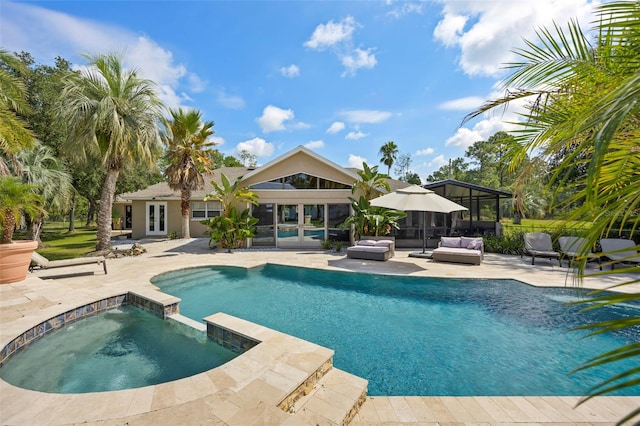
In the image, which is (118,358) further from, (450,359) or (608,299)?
(608,299)

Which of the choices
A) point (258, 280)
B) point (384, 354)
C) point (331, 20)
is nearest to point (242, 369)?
point (384, 354)

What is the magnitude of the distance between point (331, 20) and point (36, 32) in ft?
35.6

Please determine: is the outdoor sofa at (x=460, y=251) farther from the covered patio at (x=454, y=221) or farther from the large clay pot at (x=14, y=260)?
the large clay pot at (x=14, y=260)

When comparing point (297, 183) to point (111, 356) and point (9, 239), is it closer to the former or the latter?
point (9, 239)

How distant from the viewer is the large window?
18.1 m

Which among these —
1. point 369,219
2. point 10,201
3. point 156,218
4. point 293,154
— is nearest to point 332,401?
point 10,201

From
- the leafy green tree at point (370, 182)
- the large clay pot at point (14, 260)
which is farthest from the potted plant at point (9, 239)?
the leafy green tree at point (370, 182)

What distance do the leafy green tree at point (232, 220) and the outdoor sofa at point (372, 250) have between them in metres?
6.33

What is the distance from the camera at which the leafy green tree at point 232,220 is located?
16891 millimetres

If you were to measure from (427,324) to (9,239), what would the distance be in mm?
12980

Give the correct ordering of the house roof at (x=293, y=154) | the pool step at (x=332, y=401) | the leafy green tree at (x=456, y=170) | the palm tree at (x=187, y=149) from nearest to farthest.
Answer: the pool step at (x=332, y=401)
the house roof at (x=293, y=154)
the palm tree at (x=187, y=149)
the leafy green tree at (x=456, y=170)

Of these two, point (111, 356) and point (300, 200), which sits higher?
point (300, 200)

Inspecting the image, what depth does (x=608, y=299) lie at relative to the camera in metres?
1.62

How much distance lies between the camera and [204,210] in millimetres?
23734
